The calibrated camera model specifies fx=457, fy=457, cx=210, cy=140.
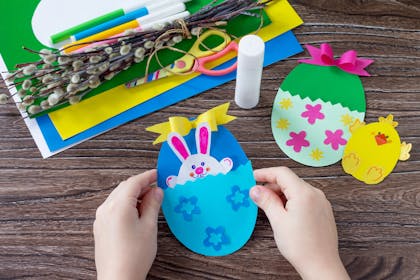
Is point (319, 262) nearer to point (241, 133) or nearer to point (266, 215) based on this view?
point (266, 215)

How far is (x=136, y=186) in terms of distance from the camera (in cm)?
68

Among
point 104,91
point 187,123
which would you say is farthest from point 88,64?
point 187,123

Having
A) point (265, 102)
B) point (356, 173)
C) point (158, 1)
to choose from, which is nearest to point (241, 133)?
point (265, 102)

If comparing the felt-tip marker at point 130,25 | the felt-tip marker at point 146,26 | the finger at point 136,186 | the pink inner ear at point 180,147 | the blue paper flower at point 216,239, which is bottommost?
the blue paper flower at point 216,239

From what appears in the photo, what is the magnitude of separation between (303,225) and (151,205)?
223 mm

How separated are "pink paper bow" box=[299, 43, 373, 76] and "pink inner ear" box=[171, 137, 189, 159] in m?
0.27

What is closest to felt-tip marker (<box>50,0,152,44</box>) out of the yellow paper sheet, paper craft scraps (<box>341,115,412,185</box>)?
the yellow paper sheet

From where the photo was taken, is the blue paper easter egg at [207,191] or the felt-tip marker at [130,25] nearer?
the blue paper easter egg at [207,191]

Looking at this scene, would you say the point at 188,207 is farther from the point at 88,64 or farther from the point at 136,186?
the point at 88,64

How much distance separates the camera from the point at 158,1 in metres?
0.84

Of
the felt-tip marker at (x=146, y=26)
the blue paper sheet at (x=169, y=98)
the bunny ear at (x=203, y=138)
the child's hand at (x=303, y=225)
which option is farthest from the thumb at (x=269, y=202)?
the felt-tip marker at (x=146, y=26)

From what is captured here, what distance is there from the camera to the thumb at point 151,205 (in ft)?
2.20

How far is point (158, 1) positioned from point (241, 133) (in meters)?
0.30

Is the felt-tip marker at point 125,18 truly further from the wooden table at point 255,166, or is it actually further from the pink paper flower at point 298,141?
the pink paper flower at point 298,141
